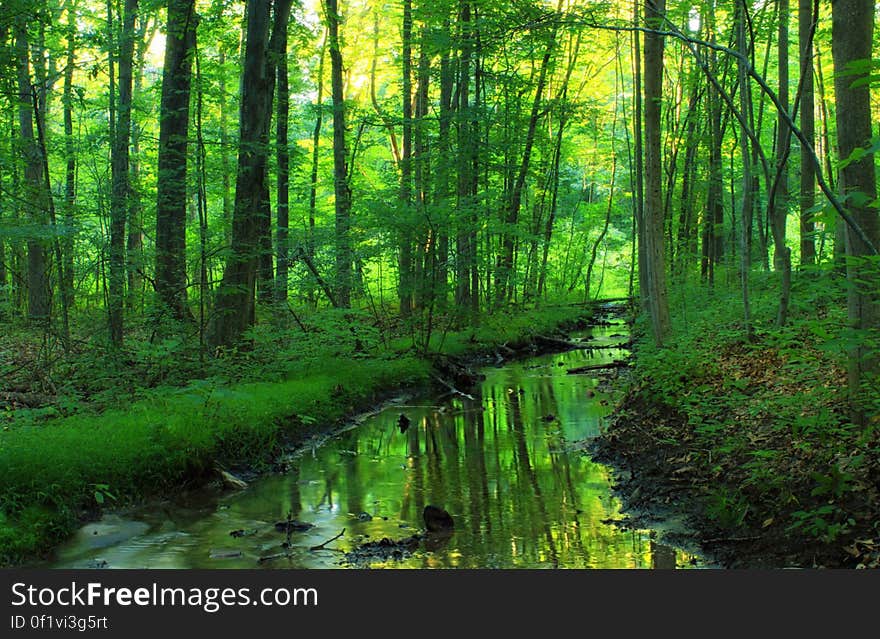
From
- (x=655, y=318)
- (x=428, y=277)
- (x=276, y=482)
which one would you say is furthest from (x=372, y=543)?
(x=428, y=277)

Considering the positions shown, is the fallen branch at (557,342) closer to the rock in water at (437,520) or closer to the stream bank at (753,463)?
the stream bank at (753,463)

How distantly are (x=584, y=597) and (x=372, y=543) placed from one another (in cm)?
250

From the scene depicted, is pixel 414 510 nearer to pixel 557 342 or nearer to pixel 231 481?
pixel 231 481

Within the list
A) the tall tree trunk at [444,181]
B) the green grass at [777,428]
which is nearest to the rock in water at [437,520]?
the green grass at [777,428]

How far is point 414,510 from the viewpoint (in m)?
7.10

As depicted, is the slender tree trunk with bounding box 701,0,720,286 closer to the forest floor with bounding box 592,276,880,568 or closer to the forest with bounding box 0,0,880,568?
the forest with bounding box 0,0,880,568

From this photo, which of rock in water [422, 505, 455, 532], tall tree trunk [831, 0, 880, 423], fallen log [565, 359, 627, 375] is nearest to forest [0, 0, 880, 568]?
tall tree trunk [831, 0, 880, 423]

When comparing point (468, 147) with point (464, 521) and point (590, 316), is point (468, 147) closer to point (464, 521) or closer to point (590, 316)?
point (464, 521)

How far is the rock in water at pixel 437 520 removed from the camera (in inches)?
253

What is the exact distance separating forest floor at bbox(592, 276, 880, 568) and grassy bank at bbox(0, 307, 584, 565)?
4315 millimetres

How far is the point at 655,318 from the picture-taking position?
40.5ft

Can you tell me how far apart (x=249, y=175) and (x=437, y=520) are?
7603mm

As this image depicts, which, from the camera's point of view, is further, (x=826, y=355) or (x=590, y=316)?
(x=590, y=316)

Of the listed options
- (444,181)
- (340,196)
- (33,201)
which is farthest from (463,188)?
(33,201)
